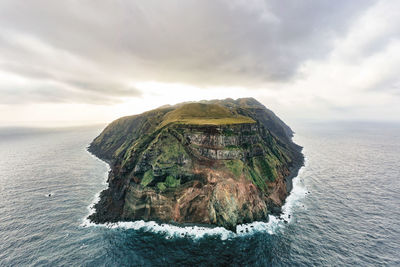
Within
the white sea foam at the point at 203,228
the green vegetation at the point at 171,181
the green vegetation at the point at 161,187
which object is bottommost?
the white sea foam at the point at 203,228

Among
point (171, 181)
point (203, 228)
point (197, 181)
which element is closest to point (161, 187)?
point (171, 181)

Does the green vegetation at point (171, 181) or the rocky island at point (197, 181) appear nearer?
the rocky island at point (197, 181)

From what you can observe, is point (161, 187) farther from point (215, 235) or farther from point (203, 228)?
point (215, 235)

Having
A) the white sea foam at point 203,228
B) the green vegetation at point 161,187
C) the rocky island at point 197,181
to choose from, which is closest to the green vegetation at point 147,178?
the rocky island at point 197,181

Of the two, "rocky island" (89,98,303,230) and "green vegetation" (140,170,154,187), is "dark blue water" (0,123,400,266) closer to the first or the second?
"rocky island" (89,98,303,230)

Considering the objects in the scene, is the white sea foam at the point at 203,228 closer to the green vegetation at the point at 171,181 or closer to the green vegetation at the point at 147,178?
the green vegetation at the point at 147,178

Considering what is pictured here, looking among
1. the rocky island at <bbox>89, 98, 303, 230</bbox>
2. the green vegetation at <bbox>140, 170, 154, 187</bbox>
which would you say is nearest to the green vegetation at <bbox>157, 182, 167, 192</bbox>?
the rocky island at <bbox>89, 98, 303, 230</bbox>

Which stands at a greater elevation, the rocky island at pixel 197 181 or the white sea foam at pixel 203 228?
the rocky island at pixel 197 181

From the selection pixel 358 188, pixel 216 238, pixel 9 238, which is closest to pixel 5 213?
pixel 9 238
